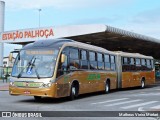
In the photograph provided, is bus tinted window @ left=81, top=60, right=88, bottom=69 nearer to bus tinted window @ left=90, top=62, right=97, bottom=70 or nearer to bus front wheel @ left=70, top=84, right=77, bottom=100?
bus tinted window @ left=90, top=62, right=97, bottom=70

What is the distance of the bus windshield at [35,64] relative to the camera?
17.0 m

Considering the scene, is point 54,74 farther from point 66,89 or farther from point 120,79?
point 120,79

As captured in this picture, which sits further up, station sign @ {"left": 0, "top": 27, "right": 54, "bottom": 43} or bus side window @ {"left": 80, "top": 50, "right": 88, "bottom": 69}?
station sign @ {"left": 0, "top": 27, "right": 54, "bottom": 43}

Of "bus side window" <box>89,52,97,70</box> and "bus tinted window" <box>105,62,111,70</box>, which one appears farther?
"bus tinted window" <box>105,62,111,70</box>

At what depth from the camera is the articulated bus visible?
16.8 m

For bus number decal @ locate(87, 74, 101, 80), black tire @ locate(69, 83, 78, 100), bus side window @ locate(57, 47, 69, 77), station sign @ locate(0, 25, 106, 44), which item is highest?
station sign @ locate(0, 25, 106, 44)

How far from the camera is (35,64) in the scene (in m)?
17.3

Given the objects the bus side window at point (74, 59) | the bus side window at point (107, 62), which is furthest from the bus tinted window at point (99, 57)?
the bus side window at point (74, 59)

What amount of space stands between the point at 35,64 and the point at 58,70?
105 centimetres

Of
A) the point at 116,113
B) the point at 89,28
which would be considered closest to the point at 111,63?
the point at 89,28

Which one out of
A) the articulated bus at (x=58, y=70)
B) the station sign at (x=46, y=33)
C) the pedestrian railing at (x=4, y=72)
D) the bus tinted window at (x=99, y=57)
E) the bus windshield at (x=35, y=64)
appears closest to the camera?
the articulated bus at (x=58, y=70)

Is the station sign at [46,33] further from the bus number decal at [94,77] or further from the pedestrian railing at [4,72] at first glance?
the bus number decal at [94,77]

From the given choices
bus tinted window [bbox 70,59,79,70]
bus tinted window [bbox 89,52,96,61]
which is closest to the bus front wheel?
bus tinted window [bbox 70,59,79,70]

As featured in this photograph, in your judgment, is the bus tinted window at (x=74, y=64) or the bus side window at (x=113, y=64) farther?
the bus side window at (x=113, y=64)
